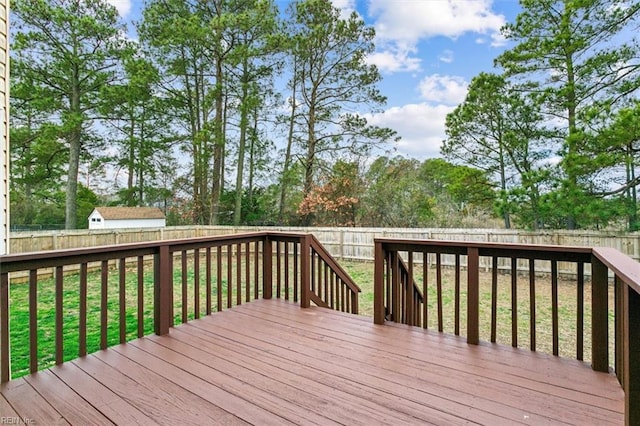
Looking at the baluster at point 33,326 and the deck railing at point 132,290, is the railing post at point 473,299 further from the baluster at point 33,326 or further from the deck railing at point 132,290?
the baluster at point 33,326

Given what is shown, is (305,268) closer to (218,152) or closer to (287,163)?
(287,163)

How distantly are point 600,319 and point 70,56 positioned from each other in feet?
46.2

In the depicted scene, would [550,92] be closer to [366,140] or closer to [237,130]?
[366,140]

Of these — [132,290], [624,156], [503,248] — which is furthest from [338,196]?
[503,248]

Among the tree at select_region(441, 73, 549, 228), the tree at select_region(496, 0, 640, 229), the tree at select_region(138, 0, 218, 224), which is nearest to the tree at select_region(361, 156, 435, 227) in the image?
the tree at select_region(441, 73, 549, 228)

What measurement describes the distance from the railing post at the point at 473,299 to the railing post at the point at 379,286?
75cm

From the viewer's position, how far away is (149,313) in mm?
5418

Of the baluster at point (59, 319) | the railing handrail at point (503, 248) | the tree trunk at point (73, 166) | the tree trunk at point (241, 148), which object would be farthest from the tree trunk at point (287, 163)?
the baluster at point (59, 319)

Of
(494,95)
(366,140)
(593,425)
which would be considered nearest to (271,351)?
(593,425)

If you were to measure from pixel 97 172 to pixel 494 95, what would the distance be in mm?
14443

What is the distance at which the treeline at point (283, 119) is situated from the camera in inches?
281

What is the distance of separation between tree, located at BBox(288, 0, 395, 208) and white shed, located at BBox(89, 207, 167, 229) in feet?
20.6

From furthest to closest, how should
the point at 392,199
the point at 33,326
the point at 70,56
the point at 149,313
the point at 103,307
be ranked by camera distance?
the point at 392,199 → the point at 70,56 → the point at 149,313 → the point at 103,307 → the point at 33,326

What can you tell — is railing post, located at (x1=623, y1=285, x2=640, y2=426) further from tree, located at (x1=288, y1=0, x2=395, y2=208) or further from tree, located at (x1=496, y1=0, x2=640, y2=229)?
tree, located at (x1=288, y1=0, x2=395, y2=208)
